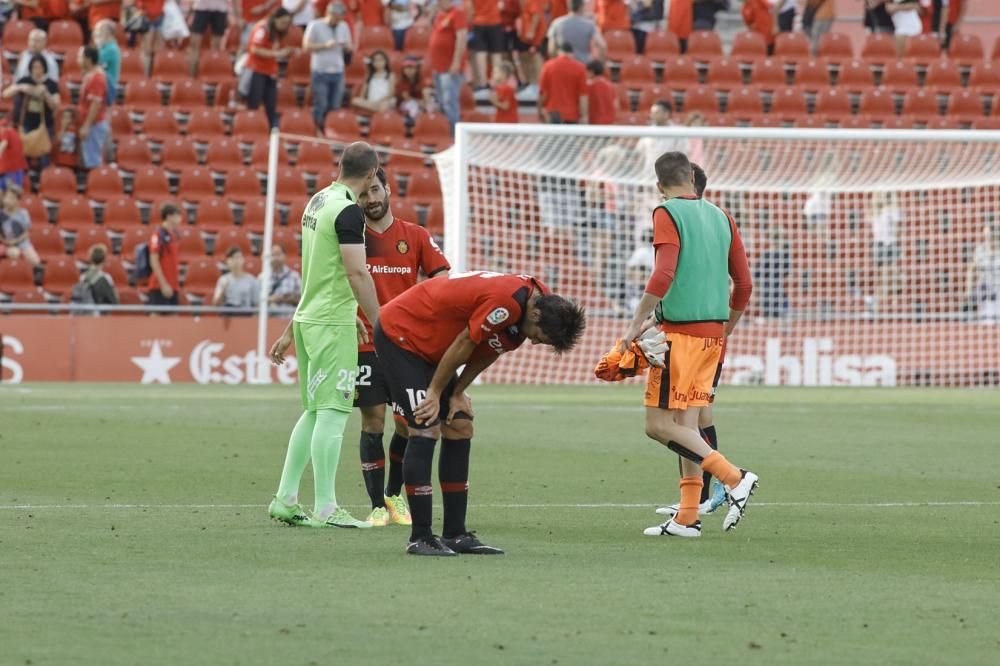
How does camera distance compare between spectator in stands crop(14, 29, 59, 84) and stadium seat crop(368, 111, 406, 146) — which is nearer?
spectator in stands crop(14, 29, 59, 84)

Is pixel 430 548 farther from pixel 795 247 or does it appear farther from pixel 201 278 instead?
pixel 201 278

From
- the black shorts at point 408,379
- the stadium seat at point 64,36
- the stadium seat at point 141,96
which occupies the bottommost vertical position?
the black shorts at point 408,379

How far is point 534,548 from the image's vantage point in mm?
8703

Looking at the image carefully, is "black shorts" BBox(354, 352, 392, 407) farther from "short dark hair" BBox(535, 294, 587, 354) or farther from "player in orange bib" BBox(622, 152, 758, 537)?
"short dark hair" BBox(535, 294, 587, 354)

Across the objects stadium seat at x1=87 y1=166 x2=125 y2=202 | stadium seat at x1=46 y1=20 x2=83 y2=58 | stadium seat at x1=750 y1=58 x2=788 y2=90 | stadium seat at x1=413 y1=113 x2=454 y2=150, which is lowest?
stadium seat at x1=87 y1=166 x2=125 y2=202

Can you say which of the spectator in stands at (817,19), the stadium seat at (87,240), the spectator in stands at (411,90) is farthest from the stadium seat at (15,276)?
the spectator in stands at (817,19)

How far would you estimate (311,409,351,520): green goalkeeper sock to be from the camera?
9414mm

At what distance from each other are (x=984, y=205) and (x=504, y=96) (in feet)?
24.8

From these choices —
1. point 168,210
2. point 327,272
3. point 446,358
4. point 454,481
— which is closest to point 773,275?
point 168,210

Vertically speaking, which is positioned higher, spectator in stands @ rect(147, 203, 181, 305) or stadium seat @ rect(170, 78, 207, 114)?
stadium seat @ rect(170, 78, 207, 114)

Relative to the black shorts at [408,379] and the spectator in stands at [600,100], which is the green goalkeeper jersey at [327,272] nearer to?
the black shorts at [408,379]

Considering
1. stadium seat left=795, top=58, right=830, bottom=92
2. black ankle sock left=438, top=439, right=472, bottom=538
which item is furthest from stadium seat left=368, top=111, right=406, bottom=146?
black ankle sock left=438, top=439, right=472, bottom=538

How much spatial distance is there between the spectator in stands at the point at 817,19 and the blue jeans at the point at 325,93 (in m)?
8.89

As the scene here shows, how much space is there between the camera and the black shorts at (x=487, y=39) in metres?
28.7
